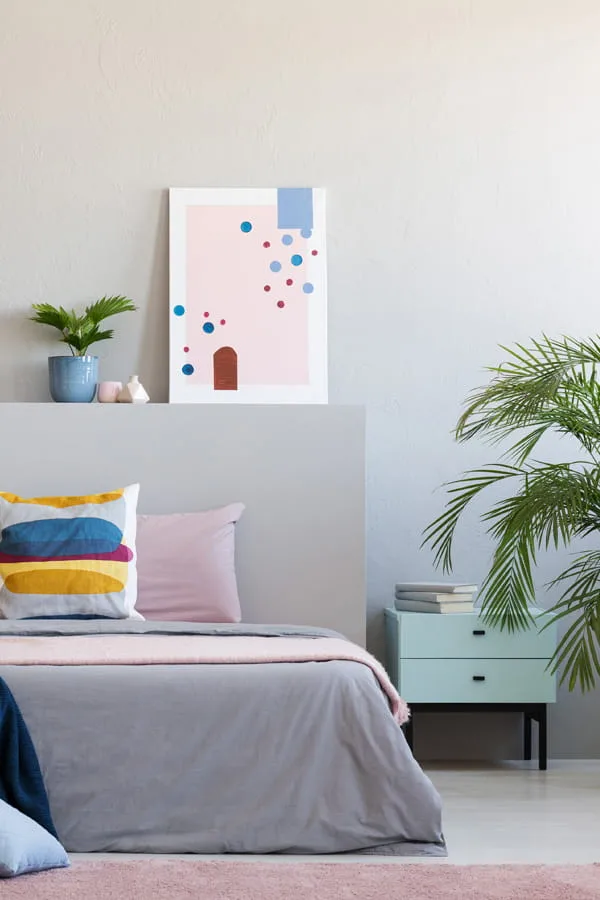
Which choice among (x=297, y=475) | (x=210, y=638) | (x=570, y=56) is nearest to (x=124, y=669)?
(x=210, y=638)

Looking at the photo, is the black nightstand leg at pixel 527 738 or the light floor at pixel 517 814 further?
the black nightstand leg at pixel 527 738

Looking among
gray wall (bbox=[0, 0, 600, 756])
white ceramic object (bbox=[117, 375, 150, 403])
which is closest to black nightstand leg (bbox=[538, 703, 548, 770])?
gray wall (bbox=[0, 0, 600, 756])

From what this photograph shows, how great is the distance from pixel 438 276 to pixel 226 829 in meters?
2.52

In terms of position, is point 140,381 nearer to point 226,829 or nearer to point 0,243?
point 0,243

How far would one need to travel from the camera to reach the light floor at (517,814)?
303 cm

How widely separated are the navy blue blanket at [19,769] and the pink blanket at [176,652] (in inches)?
7.5

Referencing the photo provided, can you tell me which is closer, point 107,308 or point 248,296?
point 107,308

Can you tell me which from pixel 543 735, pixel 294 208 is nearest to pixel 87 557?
pixel 294 208

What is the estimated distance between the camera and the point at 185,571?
4.14 metres

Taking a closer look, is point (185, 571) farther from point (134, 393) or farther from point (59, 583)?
point (134, 393)

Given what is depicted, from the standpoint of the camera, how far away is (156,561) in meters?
4.15

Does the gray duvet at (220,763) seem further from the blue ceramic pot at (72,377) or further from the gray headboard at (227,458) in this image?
the blue ceramic pot at (72,377)

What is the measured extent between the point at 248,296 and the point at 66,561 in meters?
1.35

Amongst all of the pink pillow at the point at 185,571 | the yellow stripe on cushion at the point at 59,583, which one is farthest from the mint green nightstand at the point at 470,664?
the yellow stripe on cushion at the point at 59,583
